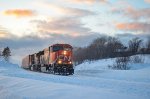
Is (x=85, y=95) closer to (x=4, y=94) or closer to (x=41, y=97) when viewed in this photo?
(x=41, y=97)

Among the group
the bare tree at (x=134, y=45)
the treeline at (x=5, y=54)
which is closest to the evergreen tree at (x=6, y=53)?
the treeline at (x=5, y=54)

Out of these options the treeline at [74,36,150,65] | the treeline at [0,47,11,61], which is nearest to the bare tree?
the treeline at [74,36,150,65]

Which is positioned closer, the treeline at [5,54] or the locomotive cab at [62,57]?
the locomotive cab at [62,57]

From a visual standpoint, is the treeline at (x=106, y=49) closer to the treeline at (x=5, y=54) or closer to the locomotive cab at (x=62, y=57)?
the treeline at (x=5, y=54)

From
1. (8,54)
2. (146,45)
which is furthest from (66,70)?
(8,54)

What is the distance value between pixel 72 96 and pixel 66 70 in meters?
22.5

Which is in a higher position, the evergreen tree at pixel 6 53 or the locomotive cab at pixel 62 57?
the evergreen tree at pixel 6 53

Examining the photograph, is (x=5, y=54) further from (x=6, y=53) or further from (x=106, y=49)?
(x=106, y=49)

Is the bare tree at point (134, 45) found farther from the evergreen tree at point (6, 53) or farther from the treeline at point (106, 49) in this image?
the evergreen tree at point (6, 53)

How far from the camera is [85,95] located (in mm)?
13391

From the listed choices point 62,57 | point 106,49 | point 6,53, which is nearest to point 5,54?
point 6,53

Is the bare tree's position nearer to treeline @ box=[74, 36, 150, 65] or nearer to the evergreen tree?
treeline @ box=[74, 36, 150, 65]

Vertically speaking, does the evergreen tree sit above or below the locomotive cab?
above

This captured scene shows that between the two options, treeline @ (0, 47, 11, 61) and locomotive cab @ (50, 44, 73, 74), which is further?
treeline @ (0, 47, 11, 61)
